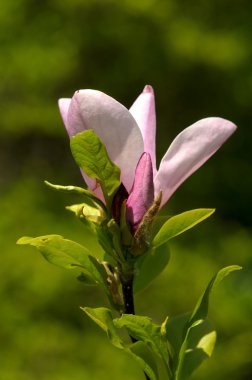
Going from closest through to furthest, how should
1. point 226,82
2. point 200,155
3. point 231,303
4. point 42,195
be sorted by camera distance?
point 200,155 → point 231,303 → point 42,195 → point 226,82

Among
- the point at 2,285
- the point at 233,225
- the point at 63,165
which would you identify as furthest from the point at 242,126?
the point at 2,285

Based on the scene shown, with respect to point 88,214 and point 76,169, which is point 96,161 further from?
point 76,169

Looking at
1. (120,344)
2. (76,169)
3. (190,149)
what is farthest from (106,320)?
(76,169)

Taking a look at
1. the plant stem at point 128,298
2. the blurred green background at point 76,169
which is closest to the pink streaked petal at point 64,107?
the plant stem at point 128,298

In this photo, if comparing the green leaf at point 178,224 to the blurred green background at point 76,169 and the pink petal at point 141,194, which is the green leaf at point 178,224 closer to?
the pink petal at point 141,194

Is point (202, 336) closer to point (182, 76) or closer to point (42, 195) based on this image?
point (42, 195)

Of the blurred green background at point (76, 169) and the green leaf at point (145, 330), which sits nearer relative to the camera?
the green leaf at point (145, 330)
